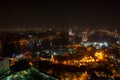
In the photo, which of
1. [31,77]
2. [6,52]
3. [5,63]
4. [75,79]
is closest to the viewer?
[31,77]

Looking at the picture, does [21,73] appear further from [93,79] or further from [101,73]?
[101,73]

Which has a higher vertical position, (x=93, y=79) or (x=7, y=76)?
(x=7, y=76)

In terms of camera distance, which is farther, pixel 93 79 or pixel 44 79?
pixel 93 79

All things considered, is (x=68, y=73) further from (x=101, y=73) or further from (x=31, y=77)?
(x=31, y=77)

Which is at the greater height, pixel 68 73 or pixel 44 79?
pixel 44 79

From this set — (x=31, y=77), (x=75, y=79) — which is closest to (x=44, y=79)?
(x=31, y=77)

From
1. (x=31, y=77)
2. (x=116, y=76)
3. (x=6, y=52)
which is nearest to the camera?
(x=31, y=77)

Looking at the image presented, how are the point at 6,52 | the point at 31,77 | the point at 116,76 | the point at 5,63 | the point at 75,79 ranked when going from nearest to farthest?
the point at 31,77 → the point at 5,63 → the point at 75,79 → the point at 116,76 → the point at 6,52

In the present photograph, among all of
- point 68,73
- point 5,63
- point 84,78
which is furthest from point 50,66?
point 5,63

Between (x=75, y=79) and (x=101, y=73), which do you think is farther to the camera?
(x=101, y=73)
